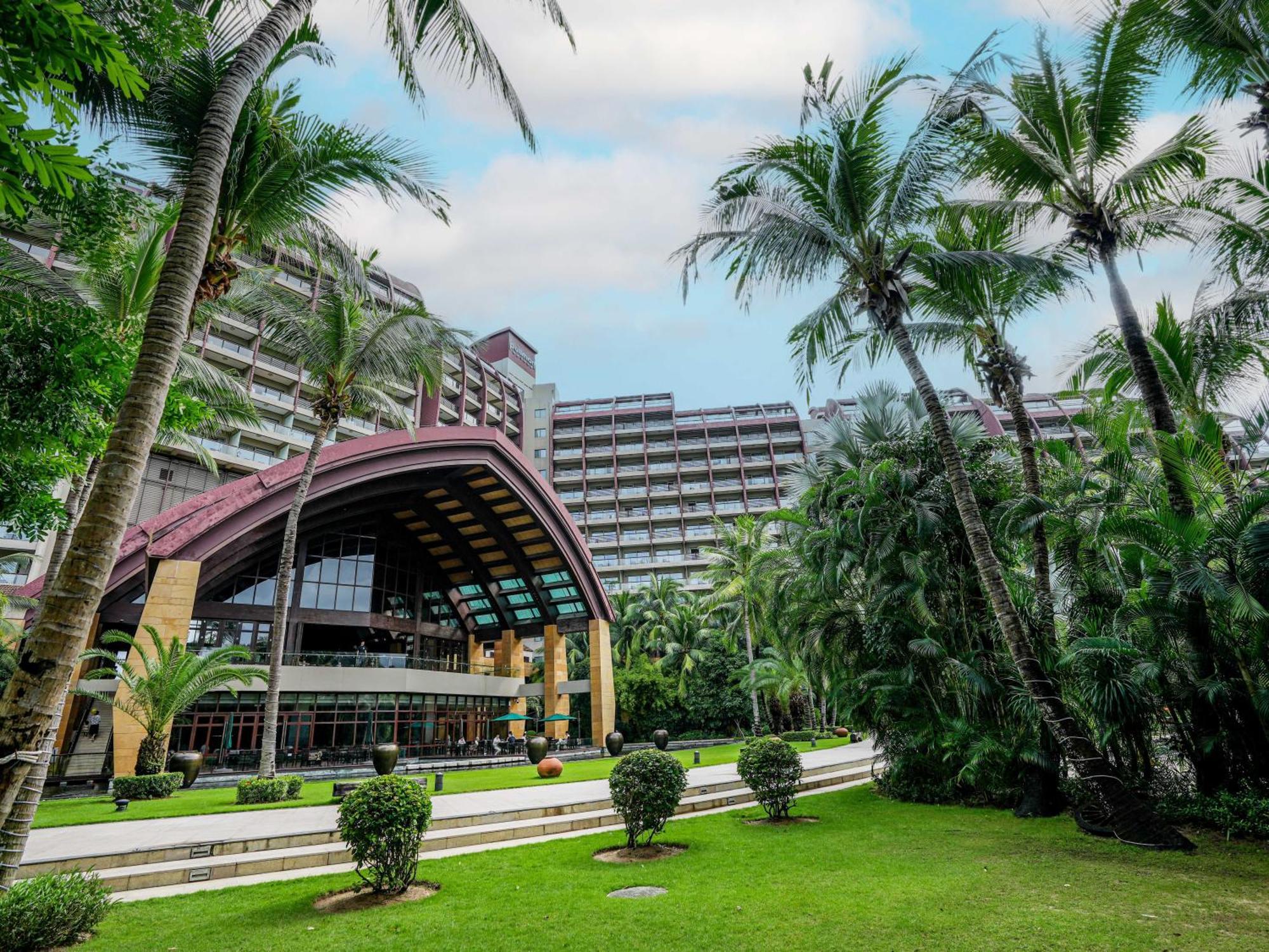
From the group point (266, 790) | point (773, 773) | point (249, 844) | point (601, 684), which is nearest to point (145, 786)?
point (266, 790)

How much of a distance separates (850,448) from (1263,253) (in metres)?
9.28

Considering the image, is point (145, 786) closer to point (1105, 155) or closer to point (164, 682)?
point (164, 682)

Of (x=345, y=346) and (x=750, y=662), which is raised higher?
(x=345, y=346)

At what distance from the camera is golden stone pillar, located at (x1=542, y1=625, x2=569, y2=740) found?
3525 centimetres

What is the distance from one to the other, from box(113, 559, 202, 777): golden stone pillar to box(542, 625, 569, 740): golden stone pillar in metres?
18.1

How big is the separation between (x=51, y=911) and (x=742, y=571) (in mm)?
30777

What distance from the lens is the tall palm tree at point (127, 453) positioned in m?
3.97

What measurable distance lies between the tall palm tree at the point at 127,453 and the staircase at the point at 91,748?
25727mm

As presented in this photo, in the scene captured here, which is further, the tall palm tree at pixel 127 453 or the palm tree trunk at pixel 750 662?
the palm tree trunk at pixel 750 662

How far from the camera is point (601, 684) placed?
3488 cm

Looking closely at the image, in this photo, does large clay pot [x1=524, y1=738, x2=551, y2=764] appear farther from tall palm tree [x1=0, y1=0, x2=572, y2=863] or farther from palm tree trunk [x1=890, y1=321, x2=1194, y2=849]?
tall palm tree [x1=0, y1=0, x2=572, y2=863]

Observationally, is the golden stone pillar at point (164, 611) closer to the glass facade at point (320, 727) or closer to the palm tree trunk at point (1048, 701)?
the glass facade at point (320, 727)

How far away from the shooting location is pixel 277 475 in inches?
1005

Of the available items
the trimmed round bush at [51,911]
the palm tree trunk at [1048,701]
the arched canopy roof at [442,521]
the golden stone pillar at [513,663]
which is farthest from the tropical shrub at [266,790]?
the golden stone pillar at [513,663]
